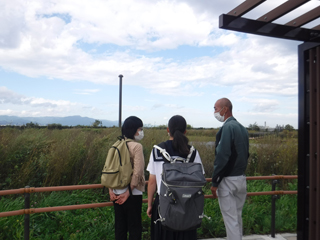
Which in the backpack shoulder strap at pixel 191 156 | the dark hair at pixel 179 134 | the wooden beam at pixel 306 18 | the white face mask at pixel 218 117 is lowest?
the backpack shoulder strap at pixel 191 156

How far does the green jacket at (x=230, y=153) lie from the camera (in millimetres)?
3602

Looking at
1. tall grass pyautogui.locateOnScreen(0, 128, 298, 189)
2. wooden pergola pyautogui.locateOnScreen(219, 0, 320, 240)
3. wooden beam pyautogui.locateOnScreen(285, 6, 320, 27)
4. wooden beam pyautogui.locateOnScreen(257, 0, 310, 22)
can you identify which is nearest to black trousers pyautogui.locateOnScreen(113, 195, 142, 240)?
wooden pergola pyautogui.locateOnScreen(219, 0, 320, 240)

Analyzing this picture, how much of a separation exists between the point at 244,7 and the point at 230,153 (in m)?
1.63

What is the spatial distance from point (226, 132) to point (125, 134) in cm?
120

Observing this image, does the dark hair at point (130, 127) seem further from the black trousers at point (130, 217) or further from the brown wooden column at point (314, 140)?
the brown wooden column at point (314, 140)

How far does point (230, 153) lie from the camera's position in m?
3.61

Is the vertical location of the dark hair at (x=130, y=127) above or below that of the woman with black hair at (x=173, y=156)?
above

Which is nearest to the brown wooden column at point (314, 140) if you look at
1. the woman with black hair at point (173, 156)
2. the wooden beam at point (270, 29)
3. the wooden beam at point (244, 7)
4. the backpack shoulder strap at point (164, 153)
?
the wooden beam at point (270, 29)

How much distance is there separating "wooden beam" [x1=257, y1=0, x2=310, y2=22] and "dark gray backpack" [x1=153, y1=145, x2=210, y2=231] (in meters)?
1.93

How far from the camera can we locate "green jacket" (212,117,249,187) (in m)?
3.60

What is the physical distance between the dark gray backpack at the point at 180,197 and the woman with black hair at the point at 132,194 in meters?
0.44

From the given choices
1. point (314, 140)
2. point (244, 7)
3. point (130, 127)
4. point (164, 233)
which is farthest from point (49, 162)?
point (314, 140)

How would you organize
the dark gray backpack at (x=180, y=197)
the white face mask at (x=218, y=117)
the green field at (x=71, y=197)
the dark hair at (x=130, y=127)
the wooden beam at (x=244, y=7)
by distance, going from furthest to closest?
the green field at (x=71, y=197) → the white face mask at (x=218, y=117) → the dark hair at (x=130, y=127) → the wooden beam at (x=244, y=7) → the dark gray backpack at (x=180, y=197)

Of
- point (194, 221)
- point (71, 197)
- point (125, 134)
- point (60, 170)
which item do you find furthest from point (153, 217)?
point (60, 170)
